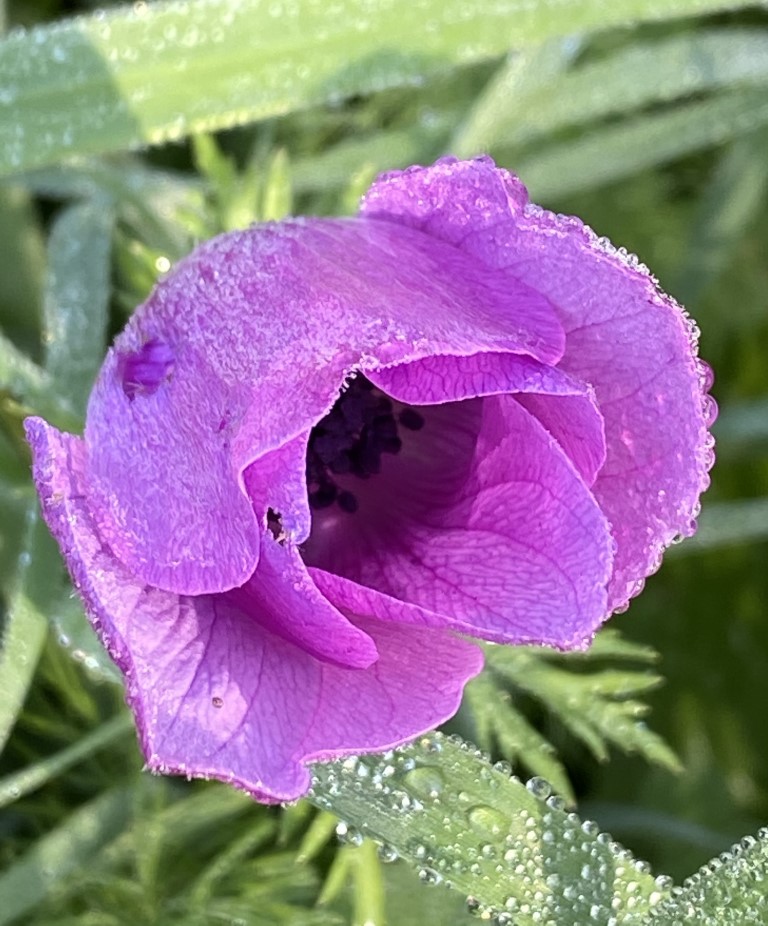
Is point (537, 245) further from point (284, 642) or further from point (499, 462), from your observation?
point (284, 642)

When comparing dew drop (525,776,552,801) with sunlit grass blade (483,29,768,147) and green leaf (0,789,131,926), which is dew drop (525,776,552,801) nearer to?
green leaf (0,789,131,926)

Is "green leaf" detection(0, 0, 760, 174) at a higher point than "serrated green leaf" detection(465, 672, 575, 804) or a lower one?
higher

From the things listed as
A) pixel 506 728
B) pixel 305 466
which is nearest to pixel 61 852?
pixel 506 728

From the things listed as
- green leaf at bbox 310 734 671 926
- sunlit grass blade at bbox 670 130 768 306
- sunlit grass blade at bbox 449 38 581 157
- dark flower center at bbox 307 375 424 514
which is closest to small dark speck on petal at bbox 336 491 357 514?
dark flower center at bbox 307 375 424 514

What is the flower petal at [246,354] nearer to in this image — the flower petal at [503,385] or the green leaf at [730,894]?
the flower petal at [503,385]

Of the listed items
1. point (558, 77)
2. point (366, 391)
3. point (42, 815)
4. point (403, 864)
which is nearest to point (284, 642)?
point (366, 391)

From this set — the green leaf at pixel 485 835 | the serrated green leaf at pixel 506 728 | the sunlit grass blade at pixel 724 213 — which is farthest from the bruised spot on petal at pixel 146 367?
the sunlit grass blade at pixel 724 213

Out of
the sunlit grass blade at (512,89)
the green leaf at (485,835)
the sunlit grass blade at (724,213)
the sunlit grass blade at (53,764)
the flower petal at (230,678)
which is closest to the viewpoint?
the flower petal at (230,678)
